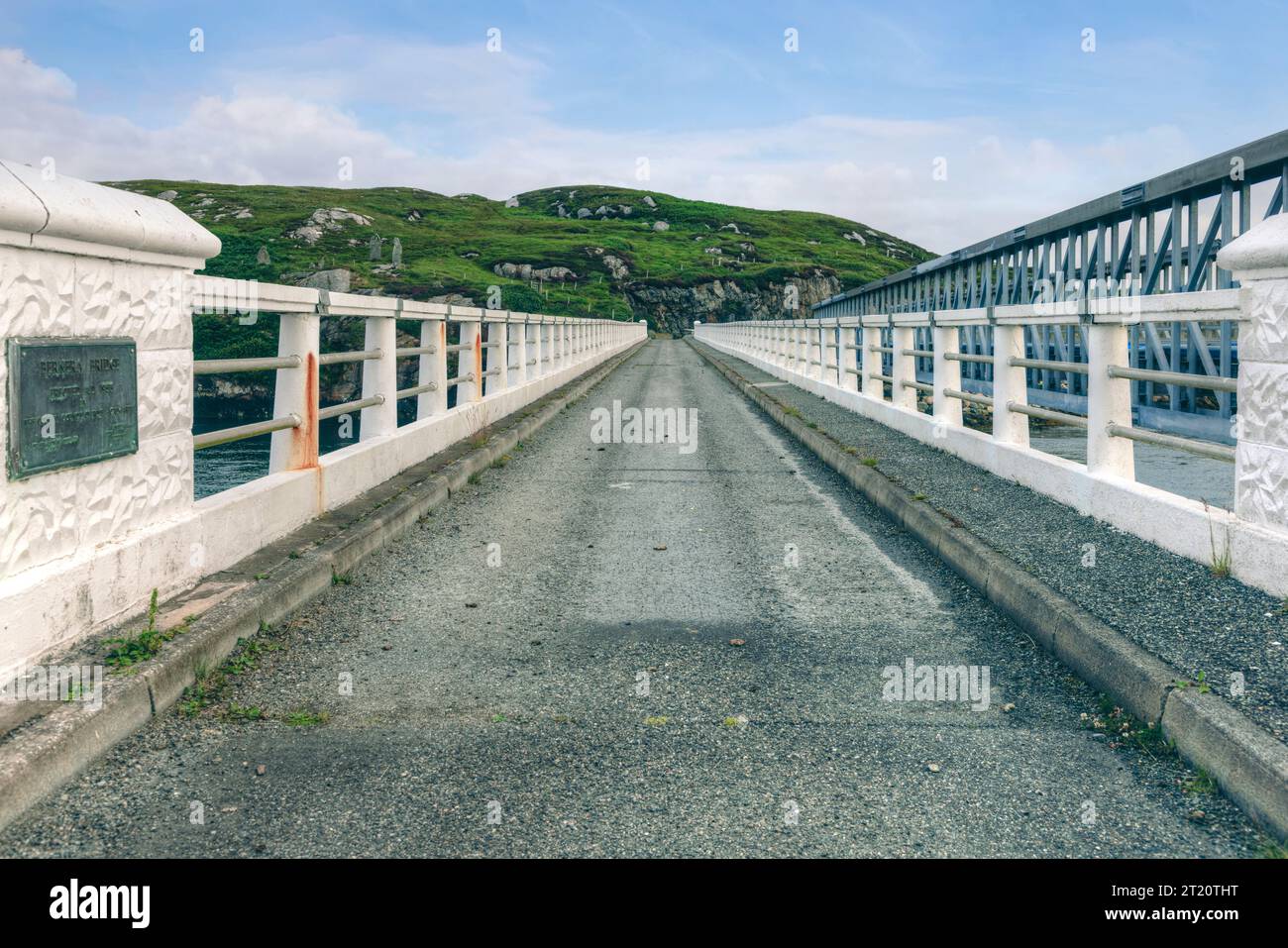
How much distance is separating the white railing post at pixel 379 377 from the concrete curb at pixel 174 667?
120 centimetres

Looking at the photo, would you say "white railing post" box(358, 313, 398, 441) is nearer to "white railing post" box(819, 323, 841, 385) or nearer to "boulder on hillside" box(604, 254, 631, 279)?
"white railing post" box(819, 323, 841, 385)

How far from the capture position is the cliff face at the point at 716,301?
140 metres

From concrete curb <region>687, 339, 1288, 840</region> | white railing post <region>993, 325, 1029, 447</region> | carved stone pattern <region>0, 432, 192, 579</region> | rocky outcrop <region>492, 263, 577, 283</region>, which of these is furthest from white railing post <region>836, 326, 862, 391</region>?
rocky outcrop <region>492, 263, 577, 283</region>

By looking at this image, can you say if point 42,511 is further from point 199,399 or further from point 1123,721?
point 199,399

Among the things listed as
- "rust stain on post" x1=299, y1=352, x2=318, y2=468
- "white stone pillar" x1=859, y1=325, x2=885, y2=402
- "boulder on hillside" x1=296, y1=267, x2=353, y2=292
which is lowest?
"rust stain on post" x1=299, y1=352, x2=318, y2=468

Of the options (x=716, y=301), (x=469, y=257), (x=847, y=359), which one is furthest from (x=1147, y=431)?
(x=716, y=301)

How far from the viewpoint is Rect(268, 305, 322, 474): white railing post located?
287 inches

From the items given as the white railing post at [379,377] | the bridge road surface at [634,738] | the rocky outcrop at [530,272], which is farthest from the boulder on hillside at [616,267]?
the bridge road surface at [634,738]

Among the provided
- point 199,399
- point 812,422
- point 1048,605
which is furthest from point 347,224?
point 1048,605

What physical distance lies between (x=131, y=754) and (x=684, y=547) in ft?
14.8

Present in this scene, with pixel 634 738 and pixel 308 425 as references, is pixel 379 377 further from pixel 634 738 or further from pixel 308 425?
pixel 634 738

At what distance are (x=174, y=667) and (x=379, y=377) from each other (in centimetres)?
542

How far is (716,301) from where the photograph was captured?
480ft

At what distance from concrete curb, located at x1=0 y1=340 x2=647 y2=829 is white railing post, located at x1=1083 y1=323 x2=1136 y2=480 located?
4994 mm
